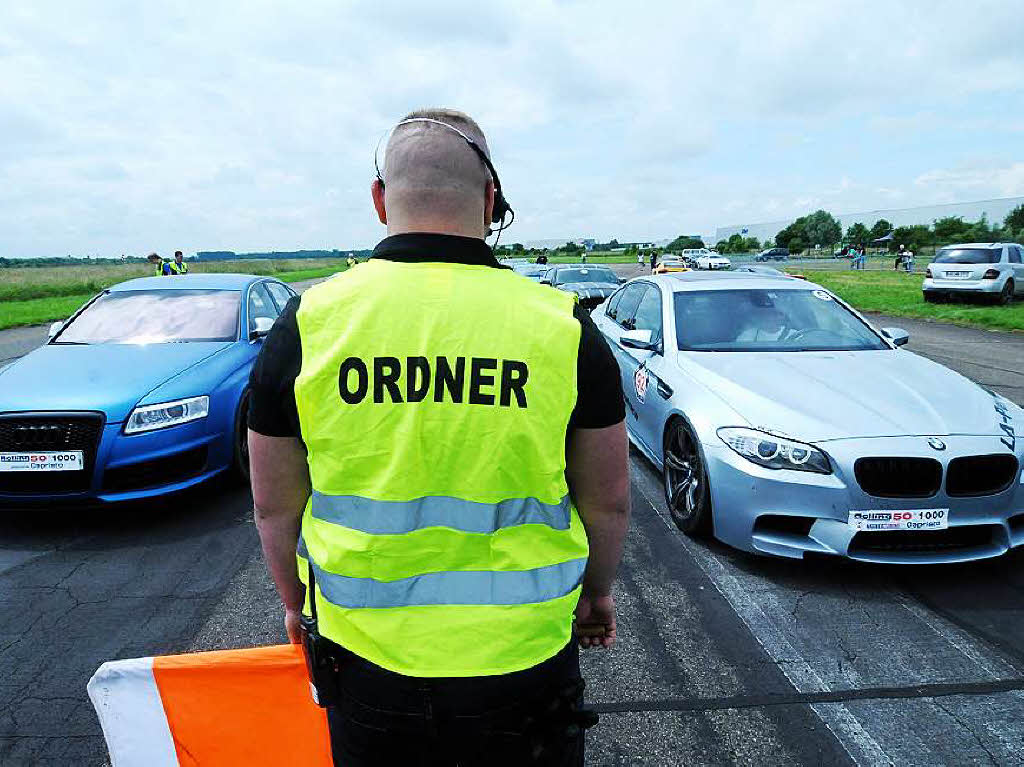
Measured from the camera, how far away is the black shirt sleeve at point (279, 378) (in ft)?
3.87

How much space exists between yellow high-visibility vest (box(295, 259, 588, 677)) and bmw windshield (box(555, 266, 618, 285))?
50.6 ft

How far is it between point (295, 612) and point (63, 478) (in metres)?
3.34

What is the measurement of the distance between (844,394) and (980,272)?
18.4 meters

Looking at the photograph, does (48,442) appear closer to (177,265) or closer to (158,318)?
(158,318)

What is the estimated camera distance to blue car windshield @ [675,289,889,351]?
4.77m

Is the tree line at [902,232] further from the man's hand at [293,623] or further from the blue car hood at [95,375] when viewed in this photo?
the man's hand at [293,623]

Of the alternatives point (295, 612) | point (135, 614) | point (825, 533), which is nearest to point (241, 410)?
point (135, 614)

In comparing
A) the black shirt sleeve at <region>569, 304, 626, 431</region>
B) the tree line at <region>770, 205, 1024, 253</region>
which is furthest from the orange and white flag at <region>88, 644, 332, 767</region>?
the tree line at <region>770, 205, 1024, 253</region>

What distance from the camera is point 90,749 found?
7.57 feet

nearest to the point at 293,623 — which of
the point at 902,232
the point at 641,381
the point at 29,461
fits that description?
the point at 29,461

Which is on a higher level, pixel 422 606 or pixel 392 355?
pixel 392 355

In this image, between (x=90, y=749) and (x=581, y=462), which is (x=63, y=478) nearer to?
(x=90, y=749)

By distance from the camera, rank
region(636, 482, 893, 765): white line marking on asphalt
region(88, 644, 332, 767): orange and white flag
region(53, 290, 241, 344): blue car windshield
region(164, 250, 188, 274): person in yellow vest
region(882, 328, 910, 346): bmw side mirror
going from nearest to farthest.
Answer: region(88, 644, 332, 767): orange and white flag, region(636, 482, 893, 765): white line marking on asphalt, region(882, 328, 910, 346): bmw side mirror, region(53, 290, 241, 344): blue car windshield, region(164, 250, 188, 274): person in yellow vest

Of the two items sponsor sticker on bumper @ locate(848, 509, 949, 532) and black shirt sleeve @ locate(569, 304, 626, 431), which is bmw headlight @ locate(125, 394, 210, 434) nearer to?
black shirt sleeve @ locate(569, 304, 626, 431)
